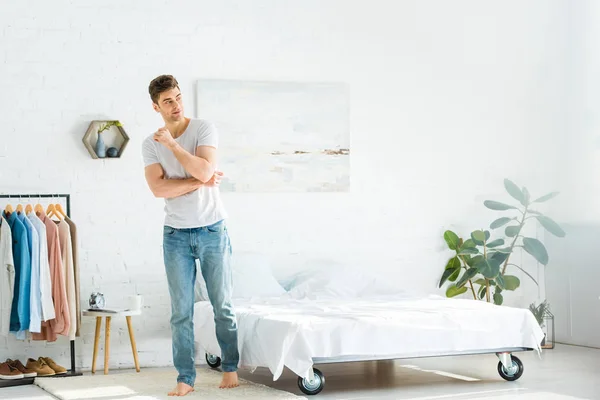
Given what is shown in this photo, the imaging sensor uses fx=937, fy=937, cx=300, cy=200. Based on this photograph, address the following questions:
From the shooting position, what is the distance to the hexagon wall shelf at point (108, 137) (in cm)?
644

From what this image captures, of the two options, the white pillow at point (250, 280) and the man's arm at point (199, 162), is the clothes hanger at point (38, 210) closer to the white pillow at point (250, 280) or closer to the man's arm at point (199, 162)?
the white pillow at point (250, 280)

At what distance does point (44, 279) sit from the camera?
19.1 feet

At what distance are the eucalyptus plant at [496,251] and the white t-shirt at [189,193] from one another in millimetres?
2903

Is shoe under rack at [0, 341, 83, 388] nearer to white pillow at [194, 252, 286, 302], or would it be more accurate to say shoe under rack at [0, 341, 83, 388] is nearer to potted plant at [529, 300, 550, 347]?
white pillow at [194, 252, 286, 302]

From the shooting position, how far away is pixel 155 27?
6.66 metres

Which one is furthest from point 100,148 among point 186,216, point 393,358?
point 393,358

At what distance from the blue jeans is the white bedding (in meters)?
0.32

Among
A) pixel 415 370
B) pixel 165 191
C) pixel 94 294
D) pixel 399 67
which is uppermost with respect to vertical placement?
pixel 399 67

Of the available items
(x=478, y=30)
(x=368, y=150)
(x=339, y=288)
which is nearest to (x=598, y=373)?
(x=339, y=288)

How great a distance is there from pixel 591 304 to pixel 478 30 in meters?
2.35

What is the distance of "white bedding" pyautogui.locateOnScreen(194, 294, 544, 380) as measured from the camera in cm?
480

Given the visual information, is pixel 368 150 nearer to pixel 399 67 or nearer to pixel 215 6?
pixel 399 67

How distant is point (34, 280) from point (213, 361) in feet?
4.14

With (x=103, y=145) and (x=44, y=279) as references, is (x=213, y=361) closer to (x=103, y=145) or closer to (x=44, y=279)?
(x=44, y=279)
